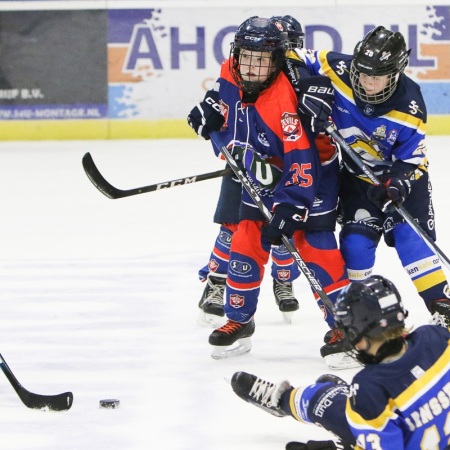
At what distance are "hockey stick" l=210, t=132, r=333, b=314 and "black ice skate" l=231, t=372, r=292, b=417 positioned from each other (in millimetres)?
422

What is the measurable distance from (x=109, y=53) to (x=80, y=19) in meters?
0.34

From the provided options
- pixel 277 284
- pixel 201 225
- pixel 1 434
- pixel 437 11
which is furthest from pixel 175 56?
pixel 1 434

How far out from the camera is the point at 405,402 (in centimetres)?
230

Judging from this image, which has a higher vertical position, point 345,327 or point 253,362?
point 345,327

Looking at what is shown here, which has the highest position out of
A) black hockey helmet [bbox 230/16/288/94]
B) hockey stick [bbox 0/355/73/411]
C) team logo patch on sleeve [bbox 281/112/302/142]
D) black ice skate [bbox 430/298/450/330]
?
black hockey helmet [bbox 230/16/288/94]

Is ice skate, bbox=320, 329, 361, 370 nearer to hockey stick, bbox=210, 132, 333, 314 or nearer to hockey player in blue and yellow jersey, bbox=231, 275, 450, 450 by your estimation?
hockey stick, bbox=210, 132, 333, 314

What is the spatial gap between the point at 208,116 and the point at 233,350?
2.57ft

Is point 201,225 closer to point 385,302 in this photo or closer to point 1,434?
point 1,434

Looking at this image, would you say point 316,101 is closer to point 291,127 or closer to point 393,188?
point 291,127

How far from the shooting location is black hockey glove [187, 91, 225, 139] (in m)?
3.76

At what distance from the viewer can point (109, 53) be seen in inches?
343

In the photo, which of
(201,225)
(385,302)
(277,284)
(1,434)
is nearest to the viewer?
(385,302)

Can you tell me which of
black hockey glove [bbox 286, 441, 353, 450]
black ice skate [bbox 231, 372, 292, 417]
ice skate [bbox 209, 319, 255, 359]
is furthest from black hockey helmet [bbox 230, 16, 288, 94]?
black hockey glove [bbox 286, 441, 353, 450]

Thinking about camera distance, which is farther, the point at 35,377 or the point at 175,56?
the point at 175,56
